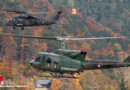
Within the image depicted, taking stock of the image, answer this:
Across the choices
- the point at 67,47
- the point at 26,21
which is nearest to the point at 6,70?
the point at 67,47

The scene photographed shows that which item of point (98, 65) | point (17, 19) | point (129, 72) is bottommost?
point (129, 72)

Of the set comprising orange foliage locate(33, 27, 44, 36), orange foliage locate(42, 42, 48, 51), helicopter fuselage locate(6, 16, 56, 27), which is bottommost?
orange foliage locate(42, 42, 48, 51)

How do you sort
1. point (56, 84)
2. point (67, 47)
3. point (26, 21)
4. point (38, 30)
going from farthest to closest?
1. point (38, 30)
2. point (67, 47)
3. point (56, 84)
4. point (26, 21)

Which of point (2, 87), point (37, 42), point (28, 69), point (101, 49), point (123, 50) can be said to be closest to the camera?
point (2, 87)

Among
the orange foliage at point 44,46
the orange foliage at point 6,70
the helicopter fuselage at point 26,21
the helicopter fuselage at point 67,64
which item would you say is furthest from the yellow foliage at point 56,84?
the helicopter fuselage at point 67,64

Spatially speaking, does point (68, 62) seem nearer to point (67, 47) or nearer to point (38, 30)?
point (67, 47)

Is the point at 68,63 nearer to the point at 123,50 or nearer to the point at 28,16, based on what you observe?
the point at 28,16

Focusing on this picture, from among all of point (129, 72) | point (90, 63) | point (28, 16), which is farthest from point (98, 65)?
point (129, 72)

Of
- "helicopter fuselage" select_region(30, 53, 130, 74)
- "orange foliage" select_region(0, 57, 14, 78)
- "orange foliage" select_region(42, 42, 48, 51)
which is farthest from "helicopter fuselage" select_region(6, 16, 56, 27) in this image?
"orange foliage" select_region(42, 42, 48, 51)

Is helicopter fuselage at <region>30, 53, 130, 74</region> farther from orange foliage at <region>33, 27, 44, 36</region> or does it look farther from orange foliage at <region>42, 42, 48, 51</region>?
orange foliage at <region>33, 27, 44, 36</region>

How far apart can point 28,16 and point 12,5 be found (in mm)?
88914

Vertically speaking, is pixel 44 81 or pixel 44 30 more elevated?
pixel 44 30

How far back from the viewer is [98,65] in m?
35.3

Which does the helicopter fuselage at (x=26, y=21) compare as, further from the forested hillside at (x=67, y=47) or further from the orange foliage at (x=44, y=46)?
the orange foliage at (x=44, y=46)
